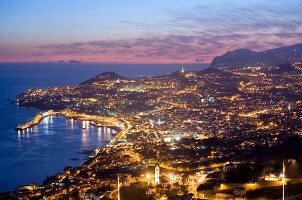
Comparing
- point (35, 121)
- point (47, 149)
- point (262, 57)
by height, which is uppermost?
point (262, 57)

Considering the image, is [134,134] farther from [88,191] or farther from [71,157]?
[88,191]

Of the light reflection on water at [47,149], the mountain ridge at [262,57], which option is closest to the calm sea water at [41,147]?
the light reflection on water at [47,149]

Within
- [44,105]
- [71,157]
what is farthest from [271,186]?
[44,105]

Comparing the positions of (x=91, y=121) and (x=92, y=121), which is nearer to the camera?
(x=92, y=121)

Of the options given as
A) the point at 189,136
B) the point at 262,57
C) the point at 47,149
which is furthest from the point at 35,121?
the point at 262,57

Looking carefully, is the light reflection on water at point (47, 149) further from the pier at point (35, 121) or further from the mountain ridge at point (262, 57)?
the mountain ridge at point (262, 57)

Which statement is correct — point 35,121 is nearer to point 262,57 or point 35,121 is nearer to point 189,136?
point 189,136

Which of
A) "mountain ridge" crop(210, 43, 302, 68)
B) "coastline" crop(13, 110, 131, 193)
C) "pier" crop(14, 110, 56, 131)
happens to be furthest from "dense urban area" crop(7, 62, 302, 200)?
"mountain ridge" crop(210, 43, 302, 68)

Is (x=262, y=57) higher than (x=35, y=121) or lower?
higher
